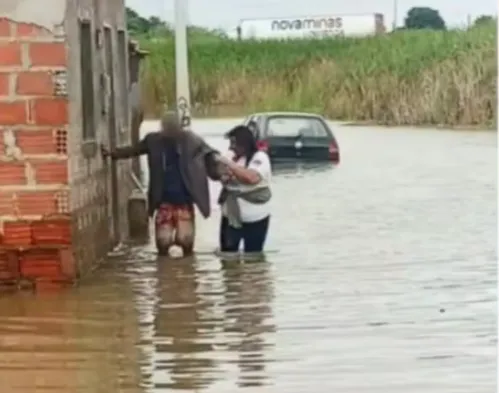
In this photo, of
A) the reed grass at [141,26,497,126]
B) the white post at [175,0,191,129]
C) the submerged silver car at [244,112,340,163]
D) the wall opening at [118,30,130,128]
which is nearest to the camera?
the wall opening at [118,30,130,128]

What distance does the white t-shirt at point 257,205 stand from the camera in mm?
16031

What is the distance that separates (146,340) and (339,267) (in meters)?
4.80

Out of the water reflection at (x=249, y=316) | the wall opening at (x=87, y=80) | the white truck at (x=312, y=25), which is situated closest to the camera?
the water reflection at (x=249, y=316)

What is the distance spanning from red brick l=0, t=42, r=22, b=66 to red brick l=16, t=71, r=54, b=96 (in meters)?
0.13

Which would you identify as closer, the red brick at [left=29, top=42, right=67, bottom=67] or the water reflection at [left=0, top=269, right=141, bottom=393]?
the water reflection at [left=0, top=269, right=141, bottom=393]

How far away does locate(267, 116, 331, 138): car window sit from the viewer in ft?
113

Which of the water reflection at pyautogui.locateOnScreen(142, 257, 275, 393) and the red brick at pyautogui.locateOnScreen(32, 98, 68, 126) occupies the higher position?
the red brick at pyautogui.locateOnScreen(32, 98, 68, 126)

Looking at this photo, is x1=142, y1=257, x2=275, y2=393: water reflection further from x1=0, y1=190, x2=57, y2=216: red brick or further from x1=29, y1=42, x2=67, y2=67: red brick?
x1=29, y1=42, x2=67, y2=67: red brick

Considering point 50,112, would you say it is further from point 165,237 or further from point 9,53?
point 165,237

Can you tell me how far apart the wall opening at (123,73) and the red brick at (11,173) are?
6.01m

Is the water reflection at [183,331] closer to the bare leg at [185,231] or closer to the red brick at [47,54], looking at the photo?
the bare leg at [185,231]

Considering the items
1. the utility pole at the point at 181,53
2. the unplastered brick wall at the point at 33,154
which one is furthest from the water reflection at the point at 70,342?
the utility pole at the point at 181,53

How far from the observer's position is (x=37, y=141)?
13656 millimetres

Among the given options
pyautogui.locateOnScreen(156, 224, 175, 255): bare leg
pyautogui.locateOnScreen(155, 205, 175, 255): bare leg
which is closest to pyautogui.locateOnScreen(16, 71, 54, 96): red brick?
pyautogui.locateOnScreen(155, 205, 175, 255): bare leg
